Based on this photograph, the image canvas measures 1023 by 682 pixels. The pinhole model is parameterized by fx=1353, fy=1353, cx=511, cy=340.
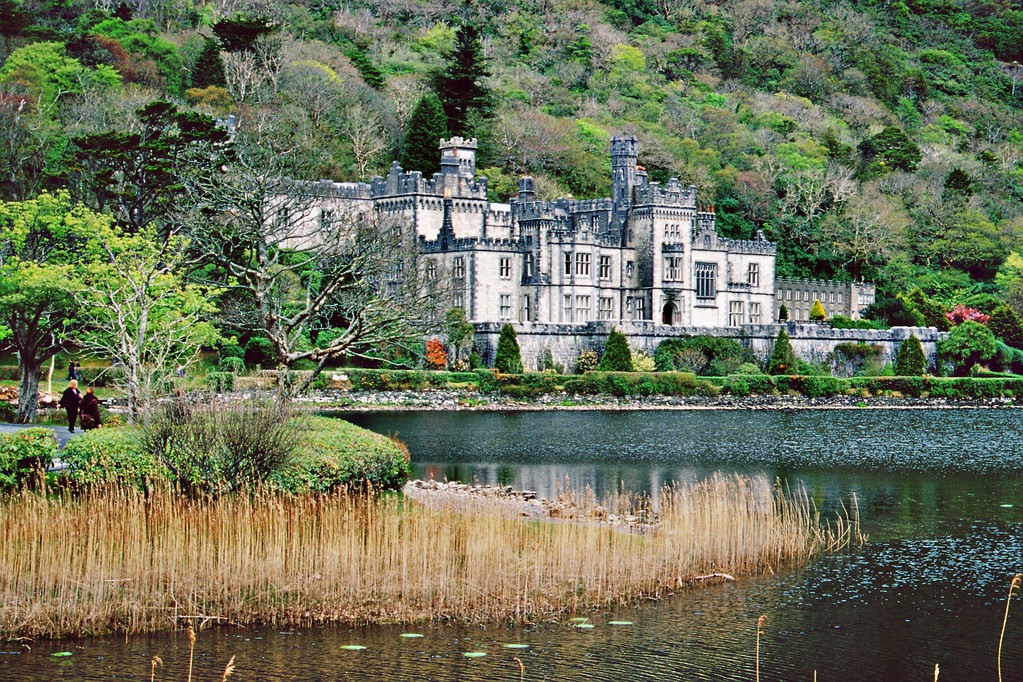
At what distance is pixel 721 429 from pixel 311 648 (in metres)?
36.0

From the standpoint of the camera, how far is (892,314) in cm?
9219

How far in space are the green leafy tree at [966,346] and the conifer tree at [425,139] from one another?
32.4m

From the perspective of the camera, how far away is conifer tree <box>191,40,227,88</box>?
9444 centimetres

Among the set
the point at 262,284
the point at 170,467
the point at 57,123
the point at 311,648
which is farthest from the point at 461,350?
the point at 311,648

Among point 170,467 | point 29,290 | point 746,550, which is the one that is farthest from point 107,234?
point 746,550

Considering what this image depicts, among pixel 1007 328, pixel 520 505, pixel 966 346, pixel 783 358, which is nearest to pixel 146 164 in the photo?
pixel 520 505

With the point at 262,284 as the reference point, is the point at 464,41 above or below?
above

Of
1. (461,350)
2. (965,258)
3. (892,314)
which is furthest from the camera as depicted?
(965,258)

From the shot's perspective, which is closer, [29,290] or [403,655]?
[403,655]

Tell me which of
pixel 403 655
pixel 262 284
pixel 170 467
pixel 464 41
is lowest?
pixel 403 655

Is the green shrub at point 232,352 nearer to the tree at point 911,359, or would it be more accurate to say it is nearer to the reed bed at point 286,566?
the tree at point 911,359

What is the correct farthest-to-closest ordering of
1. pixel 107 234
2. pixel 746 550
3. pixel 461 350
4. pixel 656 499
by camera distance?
1. pixel 461 350
2. pixel 107 234
3. pixel 656 499
4. pixel 746 550

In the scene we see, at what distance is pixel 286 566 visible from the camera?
63.9 ft

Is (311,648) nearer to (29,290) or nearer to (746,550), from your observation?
(746,550)
